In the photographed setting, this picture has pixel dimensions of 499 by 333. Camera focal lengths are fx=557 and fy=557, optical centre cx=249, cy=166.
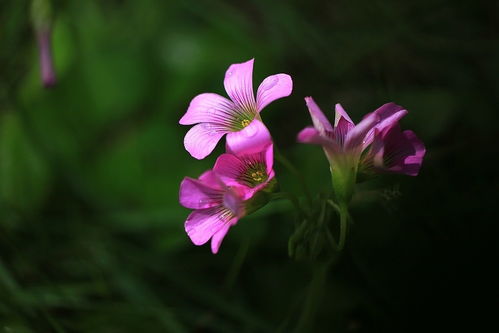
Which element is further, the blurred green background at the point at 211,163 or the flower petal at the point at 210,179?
the blurred green background at the point at 211,163

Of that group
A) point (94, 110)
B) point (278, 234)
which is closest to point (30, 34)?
point (94, 110)

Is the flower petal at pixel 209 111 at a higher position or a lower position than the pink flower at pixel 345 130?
higher

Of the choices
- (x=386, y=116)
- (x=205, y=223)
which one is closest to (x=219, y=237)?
(x=205, y=223)

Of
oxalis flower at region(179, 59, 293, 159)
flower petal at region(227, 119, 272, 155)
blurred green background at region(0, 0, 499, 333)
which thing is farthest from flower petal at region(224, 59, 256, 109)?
blurred green background at region(0, 0, 499, 333)

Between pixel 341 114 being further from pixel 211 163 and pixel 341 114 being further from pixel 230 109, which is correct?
pixel 211 163

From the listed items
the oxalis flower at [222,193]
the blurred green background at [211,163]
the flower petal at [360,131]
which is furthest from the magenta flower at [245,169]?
the blurred green background at [211,163]

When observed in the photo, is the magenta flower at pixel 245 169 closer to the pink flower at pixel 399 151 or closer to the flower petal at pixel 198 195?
the flower petal at pixel 198 195

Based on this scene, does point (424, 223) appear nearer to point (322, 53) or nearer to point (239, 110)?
point (239, 110)
